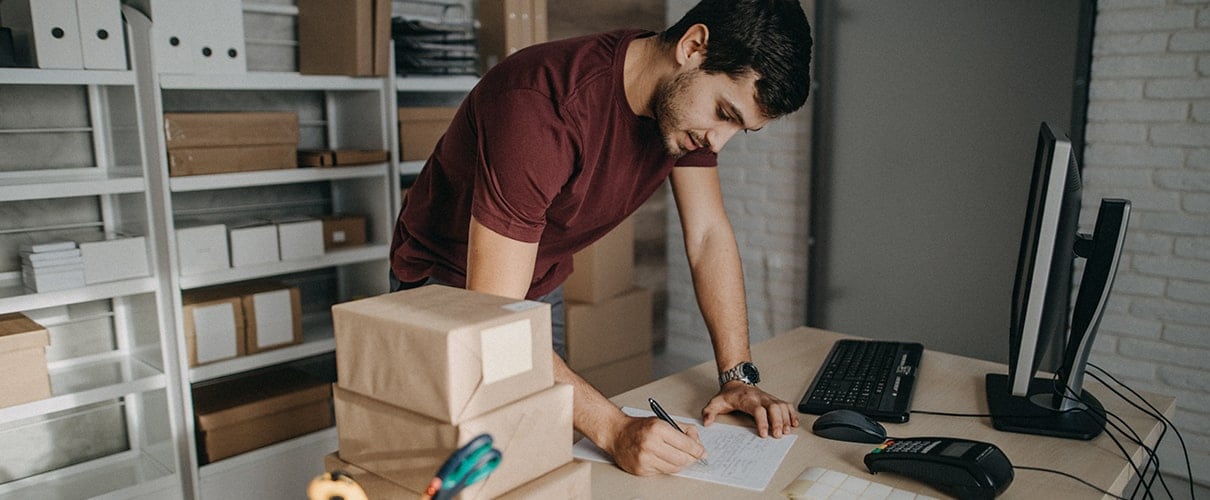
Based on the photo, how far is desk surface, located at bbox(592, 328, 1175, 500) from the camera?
3.53 ft

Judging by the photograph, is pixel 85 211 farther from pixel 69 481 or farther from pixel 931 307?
pixel 931 307

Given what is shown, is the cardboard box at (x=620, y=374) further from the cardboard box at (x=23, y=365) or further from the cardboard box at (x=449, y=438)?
the cardboard box at (x=449, y=438)

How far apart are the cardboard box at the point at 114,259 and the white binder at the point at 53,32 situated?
455mm

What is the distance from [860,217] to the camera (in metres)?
3.26

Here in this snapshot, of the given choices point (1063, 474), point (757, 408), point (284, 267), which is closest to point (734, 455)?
point (757, 408)

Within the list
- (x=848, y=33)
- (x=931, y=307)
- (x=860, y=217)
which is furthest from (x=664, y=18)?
(x=931, y=307)

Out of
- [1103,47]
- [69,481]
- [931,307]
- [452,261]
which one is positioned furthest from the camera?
[931,307]

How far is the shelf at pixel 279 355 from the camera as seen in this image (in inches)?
91.5

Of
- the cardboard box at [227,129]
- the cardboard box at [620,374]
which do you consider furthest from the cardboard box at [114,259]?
the cardboard box at [620,374]

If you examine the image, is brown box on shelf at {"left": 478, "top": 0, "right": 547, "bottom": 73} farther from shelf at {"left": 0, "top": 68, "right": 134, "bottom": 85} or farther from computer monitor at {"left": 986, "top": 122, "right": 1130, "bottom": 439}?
computer monitor at {"left": 986, "top": 122, "right": 1130, "bottom": 439}

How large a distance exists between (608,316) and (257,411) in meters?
1.26

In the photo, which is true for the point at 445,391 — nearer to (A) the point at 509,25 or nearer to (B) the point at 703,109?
(B) the point at 703,109

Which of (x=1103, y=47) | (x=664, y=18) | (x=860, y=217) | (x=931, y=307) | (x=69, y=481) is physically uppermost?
(x=664, y=18)

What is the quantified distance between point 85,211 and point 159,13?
0.67 meters
